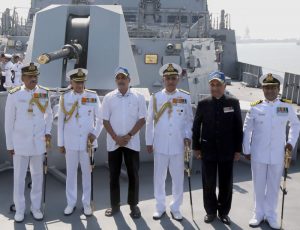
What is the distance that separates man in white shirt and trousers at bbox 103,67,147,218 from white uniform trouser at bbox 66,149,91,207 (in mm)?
247

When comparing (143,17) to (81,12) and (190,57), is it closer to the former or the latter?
(190,57)

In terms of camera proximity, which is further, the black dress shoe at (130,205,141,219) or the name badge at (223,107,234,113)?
the black dress shoe at (130,205,141,219)

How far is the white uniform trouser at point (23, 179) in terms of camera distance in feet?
14.4

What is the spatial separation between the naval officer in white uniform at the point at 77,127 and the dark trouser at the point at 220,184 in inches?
47.0

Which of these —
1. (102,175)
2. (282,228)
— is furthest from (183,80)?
(282,228)

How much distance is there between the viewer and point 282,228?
4254mm

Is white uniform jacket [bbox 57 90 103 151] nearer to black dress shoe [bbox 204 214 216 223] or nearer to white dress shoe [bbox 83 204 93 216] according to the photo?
white dress shoe [bbox 83 204 93 216]

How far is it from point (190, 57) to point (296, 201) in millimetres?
6783

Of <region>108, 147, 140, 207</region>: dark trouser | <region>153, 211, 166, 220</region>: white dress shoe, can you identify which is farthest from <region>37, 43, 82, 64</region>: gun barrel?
<region>153, 211, 166, 220</region>: white dress shoe

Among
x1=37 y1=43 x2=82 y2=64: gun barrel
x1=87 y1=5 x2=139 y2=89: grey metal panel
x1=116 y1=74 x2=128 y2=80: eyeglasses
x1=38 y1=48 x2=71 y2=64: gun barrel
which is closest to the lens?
x1=116 y1=74 x2=128 y2=80: eyeglasses

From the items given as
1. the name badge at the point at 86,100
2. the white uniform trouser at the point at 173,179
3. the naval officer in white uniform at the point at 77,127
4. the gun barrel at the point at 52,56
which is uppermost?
the gun barrel at the point at 52,56

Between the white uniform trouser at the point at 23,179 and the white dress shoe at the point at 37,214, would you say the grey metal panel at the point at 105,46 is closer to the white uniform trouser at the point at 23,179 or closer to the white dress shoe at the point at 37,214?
the white uniform trouser at the point at 23,179

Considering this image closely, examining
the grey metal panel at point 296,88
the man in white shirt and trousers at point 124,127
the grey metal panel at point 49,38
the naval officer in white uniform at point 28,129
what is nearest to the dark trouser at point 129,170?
the man in white shirt and trousers at point 124,127

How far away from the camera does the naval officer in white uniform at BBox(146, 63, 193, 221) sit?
447 cm
